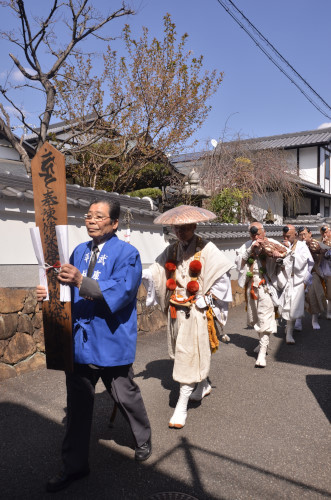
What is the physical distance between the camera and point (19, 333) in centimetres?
579

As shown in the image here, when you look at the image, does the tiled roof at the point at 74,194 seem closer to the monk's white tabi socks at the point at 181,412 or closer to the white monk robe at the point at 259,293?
the white monk robe at the point at 259,293

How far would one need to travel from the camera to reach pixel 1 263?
568 centimetres

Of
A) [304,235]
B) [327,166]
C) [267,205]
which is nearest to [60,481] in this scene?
[304,235]

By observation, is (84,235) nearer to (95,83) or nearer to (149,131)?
(149,131)

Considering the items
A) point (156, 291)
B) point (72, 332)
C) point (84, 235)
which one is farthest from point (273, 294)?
point (72, 332)

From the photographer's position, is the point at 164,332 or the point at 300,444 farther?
the point at 164,332

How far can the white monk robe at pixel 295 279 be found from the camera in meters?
7.50

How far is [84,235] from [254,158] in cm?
1214

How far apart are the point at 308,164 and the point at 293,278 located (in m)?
22.7

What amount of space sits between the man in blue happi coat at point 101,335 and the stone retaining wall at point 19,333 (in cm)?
260

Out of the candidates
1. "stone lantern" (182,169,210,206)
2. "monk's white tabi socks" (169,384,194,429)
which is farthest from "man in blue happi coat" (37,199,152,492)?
"stone lantern" (182,169,210,206)

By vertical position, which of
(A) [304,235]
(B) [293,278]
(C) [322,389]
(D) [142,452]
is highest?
(A) [304,235]

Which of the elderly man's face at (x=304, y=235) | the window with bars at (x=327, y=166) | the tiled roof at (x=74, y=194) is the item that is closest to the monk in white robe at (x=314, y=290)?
the elderly man's face at (x=304, y=235)

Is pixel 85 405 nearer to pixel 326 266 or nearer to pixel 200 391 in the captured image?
pixel 200 391
